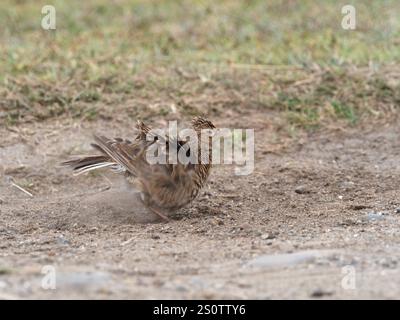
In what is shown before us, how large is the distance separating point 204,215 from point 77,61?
334 cm

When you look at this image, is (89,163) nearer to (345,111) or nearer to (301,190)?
(301,190)

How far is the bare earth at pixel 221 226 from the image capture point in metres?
4.87

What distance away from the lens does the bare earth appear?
4867 millimetres

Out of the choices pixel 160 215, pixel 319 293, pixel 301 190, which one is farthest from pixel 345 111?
pixel 319 293

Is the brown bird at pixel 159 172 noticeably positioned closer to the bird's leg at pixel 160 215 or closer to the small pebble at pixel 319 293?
the bird's leg at pixel 160 215

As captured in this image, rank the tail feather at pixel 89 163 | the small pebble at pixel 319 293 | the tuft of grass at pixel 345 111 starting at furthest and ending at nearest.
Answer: the tuft of grass at pixel 345 111 → the tail feather at pixel 89 163 → the small pebble at pixel 319 293

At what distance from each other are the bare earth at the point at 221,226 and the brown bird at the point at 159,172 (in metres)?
0.17

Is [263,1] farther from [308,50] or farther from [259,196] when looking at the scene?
[259,196]

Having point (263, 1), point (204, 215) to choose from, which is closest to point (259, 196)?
point (204, 215)

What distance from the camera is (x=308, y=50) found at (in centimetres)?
1025

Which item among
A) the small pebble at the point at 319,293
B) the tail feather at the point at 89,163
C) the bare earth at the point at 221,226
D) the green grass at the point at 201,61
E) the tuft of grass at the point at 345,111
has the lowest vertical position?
the small pebble at the point at 319,293

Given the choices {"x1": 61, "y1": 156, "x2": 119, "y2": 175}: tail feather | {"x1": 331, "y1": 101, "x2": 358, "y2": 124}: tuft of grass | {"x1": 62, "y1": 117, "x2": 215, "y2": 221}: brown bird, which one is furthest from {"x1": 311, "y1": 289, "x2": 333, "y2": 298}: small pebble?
{"x1": 331, "y1": 101, "x2": 358, "y2": 124}: tuft of grass

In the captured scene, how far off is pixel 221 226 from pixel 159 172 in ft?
1.94

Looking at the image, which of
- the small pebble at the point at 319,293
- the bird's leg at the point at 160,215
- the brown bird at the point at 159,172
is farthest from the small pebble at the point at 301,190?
the small pebble at the point at 319,293
